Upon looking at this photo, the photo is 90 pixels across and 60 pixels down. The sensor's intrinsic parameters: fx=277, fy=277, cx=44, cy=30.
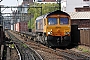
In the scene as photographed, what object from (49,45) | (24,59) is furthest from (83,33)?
(24,59)

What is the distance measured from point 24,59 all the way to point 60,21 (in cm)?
816

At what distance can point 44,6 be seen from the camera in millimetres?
82562

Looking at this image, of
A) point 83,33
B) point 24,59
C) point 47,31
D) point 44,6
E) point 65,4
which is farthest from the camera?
point 44,6

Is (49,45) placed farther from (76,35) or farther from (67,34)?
(76,35)

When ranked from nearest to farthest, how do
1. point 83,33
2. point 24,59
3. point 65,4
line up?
point 24,59
point 83,33
point 65,4

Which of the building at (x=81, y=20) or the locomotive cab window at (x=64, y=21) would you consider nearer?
the locomotive cab window at (x=64, y=21)

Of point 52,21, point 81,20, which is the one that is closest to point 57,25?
point 52,21

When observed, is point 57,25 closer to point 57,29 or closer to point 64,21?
point 57,29

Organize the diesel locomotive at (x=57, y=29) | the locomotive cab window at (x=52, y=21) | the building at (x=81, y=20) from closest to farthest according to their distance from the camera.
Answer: the diesel locomotive at (x=57, y=29)
the locomotive cab window at (x=52, y=21)
the building at (x=81, y=20)

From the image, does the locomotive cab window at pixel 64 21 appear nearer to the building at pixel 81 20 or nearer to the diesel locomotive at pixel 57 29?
the diesel locomotive at pixel 57 29

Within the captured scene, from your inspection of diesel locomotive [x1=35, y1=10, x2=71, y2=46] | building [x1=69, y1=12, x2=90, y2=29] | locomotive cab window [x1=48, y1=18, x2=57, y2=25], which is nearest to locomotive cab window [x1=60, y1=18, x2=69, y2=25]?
diesel locomotive [x1=35, y1=10, x2=71, y2=46]

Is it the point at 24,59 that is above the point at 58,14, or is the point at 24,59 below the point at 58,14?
below

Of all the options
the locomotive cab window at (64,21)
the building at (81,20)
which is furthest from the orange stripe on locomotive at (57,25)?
the building at (81,20)

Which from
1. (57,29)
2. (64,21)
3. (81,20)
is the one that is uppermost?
(64,21)
